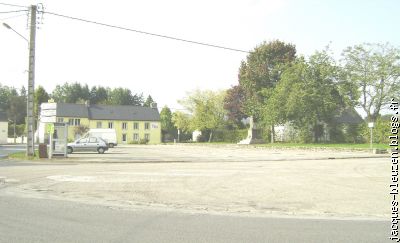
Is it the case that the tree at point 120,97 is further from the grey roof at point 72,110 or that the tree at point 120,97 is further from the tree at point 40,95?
the grey roof at point 72,110

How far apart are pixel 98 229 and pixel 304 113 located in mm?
51591

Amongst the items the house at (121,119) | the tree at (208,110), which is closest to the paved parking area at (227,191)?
the tree at (208,110)

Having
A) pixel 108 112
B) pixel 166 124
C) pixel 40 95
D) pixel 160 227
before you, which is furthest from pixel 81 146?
pixel 40 95

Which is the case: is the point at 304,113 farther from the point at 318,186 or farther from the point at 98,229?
the point at 98,229

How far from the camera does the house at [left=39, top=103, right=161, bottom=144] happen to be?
3656 inches

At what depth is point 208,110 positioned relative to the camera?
85.1 meters

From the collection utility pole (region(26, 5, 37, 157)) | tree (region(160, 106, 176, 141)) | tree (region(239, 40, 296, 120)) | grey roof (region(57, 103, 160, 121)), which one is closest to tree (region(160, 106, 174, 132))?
tree (region(160, 106, 176, 141))

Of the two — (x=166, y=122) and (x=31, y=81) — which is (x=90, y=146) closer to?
(x=31, y=81)

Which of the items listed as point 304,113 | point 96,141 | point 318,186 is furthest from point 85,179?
point 304,113

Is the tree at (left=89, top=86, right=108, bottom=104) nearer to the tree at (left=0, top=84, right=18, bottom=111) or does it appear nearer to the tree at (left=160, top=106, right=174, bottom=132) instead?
the tree at (left=0, top=84, right=18, bottom=111)

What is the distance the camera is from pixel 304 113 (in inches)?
2242

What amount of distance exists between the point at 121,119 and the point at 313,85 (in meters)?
51.1

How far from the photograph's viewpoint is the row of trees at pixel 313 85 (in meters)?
56.6

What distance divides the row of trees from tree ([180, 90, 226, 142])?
59.9 ft
